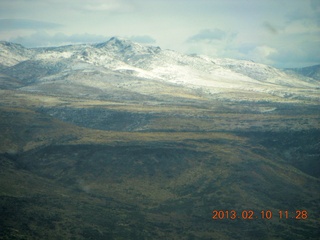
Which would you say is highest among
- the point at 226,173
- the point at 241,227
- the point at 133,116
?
the point at 133,116

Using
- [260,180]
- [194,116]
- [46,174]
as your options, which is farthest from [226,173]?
[194,116]

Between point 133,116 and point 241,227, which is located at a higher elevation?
point 133,116

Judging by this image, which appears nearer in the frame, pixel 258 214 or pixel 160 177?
pixel 258 214

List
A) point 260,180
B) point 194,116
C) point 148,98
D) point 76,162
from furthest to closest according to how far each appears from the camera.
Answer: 1. point 148,98
2. point 194,116
3. point 76,162
4. point 260,180

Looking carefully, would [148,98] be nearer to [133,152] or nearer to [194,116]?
[194,116]

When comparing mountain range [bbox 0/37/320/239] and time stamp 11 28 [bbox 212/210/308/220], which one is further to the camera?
time stamp 11 28 [bbox 212/210/308/220]

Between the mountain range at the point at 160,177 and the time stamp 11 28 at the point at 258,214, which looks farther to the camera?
the time stamp 11 28 at the point at 258,214

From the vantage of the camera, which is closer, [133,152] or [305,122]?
[133,152]

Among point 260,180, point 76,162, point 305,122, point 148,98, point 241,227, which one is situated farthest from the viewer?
point 148,98
